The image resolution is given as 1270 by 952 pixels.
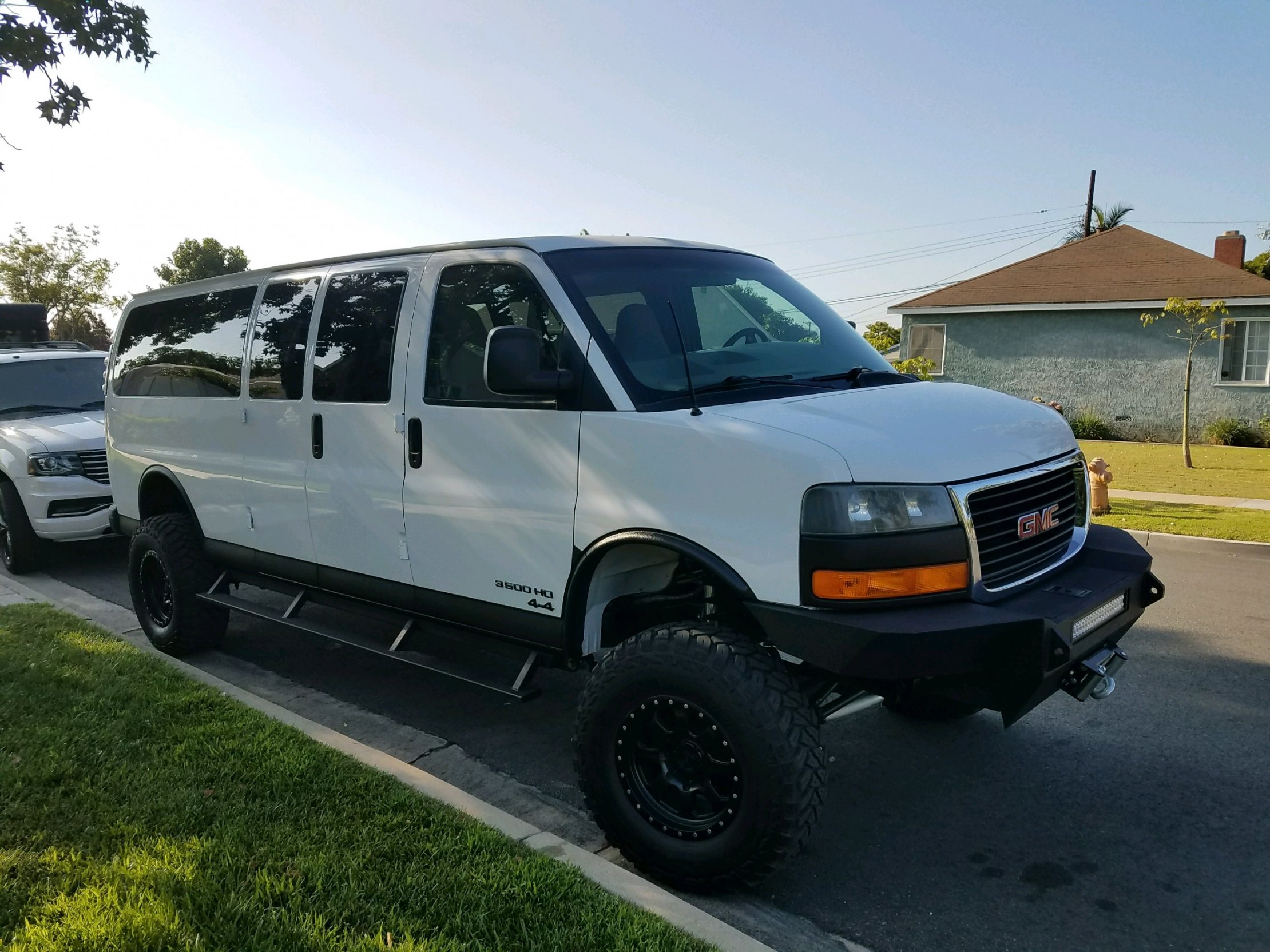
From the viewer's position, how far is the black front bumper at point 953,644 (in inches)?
113

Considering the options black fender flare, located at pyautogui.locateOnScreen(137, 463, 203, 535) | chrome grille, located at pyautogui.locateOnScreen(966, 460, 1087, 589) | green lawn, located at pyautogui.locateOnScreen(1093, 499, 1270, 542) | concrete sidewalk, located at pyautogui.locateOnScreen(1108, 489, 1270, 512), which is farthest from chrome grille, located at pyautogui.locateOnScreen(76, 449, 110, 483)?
concrete sidewalk, located at pyautogui.locateOnScreen(1108, 489, 1270, 512)

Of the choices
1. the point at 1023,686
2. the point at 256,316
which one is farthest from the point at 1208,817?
the point at 256,316

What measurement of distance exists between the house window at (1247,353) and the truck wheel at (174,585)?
A: 2323 cm

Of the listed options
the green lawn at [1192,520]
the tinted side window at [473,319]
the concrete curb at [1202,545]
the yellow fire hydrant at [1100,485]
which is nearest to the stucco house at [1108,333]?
the green lawn at [1192,520]

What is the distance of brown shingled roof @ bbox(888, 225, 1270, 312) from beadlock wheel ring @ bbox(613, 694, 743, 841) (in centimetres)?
2358

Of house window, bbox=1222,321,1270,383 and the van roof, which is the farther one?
house window, bbox=1222,321,1270,383

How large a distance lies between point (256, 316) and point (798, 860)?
400 centimetres

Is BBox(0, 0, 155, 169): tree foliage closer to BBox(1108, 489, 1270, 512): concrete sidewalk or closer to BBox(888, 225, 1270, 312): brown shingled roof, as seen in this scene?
BBox(1108, 489, 1270, 512): concrete sidewalk

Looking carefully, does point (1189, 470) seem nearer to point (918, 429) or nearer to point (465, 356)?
point (918, 429)

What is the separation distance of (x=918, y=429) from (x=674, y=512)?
865mm

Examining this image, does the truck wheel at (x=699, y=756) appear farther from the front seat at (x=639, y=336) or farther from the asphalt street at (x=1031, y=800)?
the front seat at (x=639, y=336)

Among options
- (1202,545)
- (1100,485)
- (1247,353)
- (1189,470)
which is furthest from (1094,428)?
Result: (1202,545)

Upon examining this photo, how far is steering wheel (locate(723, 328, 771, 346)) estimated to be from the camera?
4.02 m

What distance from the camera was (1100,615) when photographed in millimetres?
3320
